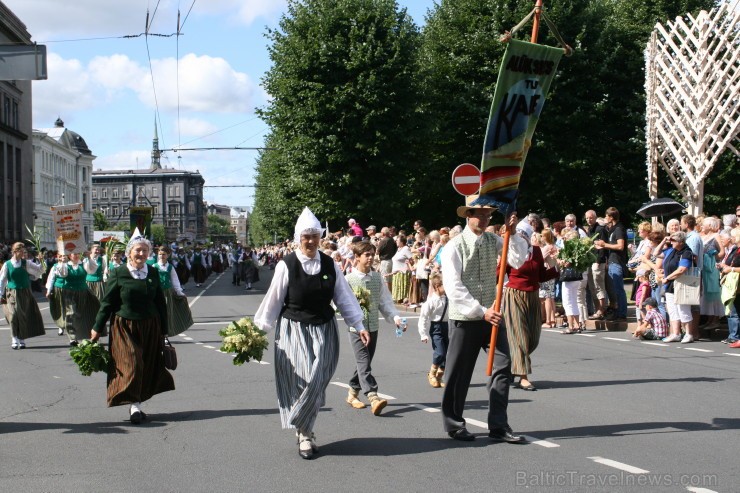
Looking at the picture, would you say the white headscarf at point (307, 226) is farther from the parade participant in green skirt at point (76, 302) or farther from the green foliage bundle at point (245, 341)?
the parade participant in green skirt at point (76, 302)

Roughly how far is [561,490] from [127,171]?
166 meters

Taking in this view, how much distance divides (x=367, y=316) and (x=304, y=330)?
237 centimetres

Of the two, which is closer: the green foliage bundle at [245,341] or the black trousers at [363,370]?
the green foliage bundle at [245,341]

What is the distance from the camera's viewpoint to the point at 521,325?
9812mm

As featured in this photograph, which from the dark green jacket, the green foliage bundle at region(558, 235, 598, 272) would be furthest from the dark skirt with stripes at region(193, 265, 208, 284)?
the dark green jacket

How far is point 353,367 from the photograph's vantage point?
12062mm

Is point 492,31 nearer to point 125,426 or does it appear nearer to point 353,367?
point 353,367

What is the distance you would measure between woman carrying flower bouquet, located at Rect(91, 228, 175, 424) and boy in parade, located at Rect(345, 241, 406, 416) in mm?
1865

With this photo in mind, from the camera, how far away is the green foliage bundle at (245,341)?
7.60 meters

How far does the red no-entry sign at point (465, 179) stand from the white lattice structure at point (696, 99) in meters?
6.87

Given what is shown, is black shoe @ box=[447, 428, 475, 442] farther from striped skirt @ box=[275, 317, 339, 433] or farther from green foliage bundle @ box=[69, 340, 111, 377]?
green foliage bundle @ box=[69, 340, 111, 377]

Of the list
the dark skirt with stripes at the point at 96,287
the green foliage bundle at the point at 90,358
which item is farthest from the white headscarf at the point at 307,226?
the dark skirt with stripes at the point at 96,287

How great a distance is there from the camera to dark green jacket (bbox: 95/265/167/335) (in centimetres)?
878

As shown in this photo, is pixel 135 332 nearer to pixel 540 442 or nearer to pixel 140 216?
pixel 540 442
